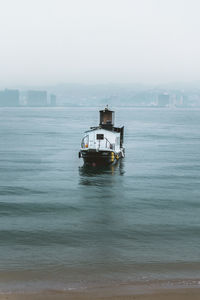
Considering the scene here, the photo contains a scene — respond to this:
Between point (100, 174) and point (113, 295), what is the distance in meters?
31.0

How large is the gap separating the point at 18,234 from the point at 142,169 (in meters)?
28.4

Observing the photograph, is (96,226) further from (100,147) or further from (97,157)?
(100,147)

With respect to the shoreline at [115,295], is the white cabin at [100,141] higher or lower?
higher

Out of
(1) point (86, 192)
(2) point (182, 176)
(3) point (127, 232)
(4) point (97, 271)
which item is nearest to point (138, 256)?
(4) point (97, 271)

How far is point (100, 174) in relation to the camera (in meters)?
44.2

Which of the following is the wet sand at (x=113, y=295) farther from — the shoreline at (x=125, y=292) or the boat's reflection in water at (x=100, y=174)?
the boat's reflection in water at (x=100, y=174)

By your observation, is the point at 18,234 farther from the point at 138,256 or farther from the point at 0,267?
the point at 138,256

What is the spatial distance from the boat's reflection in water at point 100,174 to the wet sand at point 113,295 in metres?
25.2

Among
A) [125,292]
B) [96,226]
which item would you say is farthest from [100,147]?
[125,292]

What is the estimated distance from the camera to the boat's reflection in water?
39.7m

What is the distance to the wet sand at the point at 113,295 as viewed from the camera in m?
12.8

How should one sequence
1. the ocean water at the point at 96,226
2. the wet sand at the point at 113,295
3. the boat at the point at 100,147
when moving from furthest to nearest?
the boat at the point at 100,147
the ocean water at the point at 96,226
the wet sand at the point at 113,295

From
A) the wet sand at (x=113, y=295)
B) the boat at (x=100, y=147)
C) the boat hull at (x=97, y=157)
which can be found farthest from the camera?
the boat at (x=100, y=147)

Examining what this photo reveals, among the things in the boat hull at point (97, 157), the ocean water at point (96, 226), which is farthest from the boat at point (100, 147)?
the ocean water at point (96, 226)
